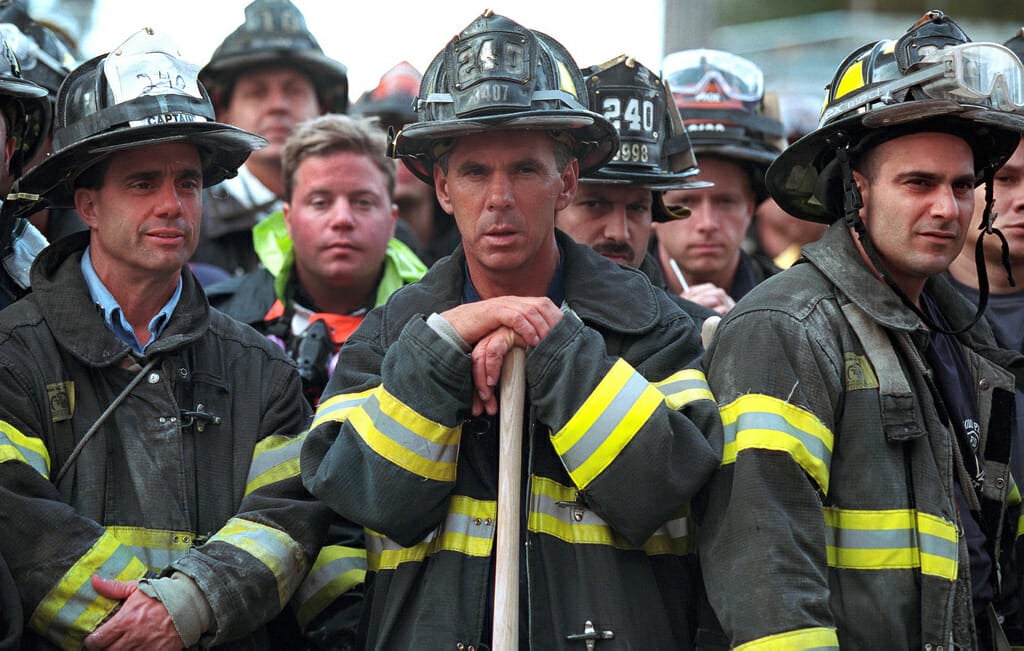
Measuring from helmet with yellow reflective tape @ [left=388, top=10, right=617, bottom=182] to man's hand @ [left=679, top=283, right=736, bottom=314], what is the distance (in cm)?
Result: 170

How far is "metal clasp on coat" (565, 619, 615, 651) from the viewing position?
398cm

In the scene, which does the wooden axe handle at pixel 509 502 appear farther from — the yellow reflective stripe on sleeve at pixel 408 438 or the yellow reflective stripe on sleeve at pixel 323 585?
the yellow reflective stripe on sleeve at pixel 323 585

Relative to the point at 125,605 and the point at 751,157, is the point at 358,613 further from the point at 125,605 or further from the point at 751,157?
the point at 751,157

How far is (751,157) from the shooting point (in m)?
6.67

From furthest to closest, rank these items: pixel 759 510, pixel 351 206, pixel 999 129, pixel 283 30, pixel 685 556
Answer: pixel 283 30
pixel 351 206
pixel 999 129
pixel 685 556
pixel 759 510

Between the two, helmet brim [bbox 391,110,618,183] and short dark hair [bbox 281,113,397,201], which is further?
short dark hair [bbox 281,113,397,201]

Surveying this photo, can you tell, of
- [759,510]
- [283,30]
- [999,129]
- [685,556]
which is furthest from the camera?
[283,30]

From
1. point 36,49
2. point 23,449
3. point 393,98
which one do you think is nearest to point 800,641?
point 23,449

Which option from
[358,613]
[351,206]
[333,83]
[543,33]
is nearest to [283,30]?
[333,83]

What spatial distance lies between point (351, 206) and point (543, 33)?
2.02 metres

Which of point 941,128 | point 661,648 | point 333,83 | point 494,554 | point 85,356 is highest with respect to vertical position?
point 333,83

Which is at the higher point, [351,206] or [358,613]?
[351,206]

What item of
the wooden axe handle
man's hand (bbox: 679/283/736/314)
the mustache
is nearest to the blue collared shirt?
the wooden axe handle

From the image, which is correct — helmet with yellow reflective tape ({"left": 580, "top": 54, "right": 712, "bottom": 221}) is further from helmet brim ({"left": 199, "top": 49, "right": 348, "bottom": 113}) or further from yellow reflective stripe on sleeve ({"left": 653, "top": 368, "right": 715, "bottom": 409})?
helmet brim ({"left": 199, "top": 49, "right": 348, "bottom": 113})
